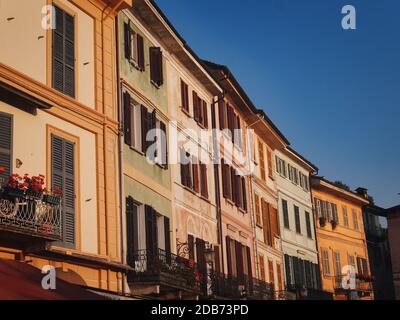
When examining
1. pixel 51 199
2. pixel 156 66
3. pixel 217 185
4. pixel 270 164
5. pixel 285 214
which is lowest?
pixel 51 199

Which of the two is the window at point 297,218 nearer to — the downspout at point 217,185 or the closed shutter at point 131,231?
the downspout at point 217,185

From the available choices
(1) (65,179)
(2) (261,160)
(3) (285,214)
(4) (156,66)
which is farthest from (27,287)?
(3) (285,214)

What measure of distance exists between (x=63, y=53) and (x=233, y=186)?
50.7ft

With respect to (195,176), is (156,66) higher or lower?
higher

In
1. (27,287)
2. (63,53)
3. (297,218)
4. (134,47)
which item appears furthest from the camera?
(297,218)

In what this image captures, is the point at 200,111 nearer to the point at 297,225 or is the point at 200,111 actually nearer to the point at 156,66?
the point at 156,66

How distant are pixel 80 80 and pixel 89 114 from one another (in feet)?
2.97

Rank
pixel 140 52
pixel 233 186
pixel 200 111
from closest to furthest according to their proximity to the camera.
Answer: pixel 140 52 → pixel 200 111 → pixel 233 186

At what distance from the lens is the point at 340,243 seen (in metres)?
49.8

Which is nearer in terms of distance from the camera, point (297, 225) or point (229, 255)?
point (229, 255)

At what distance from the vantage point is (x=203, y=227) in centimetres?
2781

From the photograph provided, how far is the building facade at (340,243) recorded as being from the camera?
47219 mm

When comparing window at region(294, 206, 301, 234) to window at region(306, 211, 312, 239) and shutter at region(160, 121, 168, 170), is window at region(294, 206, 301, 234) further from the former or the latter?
shutter at region(160, 121, 168, 170)
